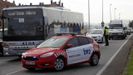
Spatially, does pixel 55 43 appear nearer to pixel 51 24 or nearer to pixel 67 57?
pixel 67 57

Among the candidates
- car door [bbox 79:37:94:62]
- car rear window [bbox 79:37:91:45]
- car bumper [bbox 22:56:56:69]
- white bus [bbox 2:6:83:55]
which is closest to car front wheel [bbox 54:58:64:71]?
car bumper [bbox 22:56:56:69]

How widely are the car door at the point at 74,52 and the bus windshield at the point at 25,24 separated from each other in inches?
172

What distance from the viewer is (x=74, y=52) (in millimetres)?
17578

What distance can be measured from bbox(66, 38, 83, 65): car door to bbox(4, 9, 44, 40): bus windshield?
172 inches

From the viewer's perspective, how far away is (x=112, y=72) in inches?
634

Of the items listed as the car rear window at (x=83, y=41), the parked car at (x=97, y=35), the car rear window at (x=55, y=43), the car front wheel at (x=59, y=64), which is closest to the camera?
the car front wheel at (x=59, y=64)

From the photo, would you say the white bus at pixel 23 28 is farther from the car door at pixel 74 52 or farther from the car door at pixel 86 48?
the car door at pixel 74 52

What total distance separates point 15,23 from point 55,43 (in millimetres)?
5192

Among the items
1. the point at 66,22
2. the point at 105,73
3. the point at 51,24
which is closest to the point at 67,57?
the point at 105,73

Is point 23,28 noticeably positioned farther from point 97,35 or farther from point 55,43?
point 97,35

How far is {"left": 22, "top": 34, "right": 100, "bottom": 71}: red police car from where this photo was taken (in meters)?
16.3

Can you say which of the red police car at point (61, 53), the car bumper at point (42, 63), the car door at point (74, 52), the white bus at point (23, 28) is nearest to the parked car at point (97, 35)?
the white bus at point (23, 28)

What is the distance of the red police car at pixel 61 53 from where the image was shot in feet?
53.4

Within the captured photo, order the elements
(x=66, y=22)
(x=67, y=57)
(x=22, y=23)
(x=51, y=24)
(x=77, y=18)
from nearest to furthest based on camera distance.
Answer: (x=67, y=57) → (x=22, y=23) → (x=51, y=24) → (x=66, y=22) → (x=77, y=18)
